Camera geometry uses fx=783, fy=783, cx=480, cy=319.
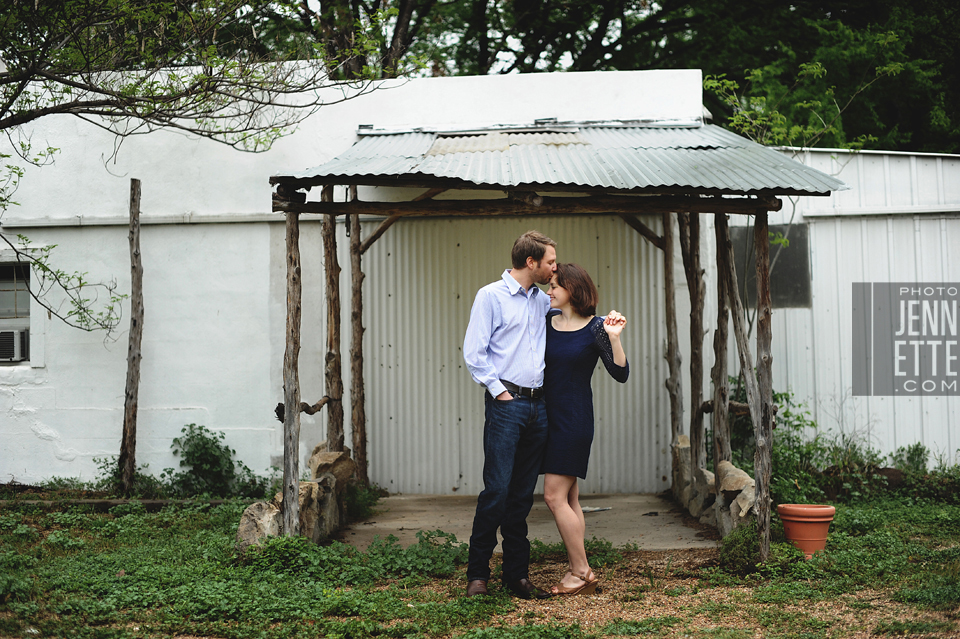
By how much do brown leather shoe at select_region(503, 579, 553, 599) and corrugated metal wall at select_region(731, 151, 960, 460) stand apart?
15.5 ft

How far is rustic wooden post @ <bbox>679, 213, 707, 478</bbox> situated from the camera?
24.8 feet

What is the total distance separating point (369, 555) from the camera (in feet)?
18.3

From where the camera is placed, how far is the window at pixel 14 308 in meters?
8.73

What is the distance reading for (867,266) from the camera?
8.40 meters

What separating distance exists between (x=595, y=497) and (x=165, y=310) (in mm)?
5074

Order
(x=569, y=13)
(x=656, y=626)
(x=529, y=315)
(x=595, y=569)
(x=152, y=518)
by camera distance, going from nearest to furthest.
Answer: (x=656, y=626)
(x=529, y=315)
(x=595, y=569)
(x=152, y=518)
(x=569, y=13)

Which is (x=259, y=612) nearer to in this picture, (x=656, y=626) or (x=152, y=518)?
(x=656, y=626)

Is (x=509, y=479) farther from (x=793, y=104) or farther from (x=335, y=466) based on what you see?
(x=793, y=104)

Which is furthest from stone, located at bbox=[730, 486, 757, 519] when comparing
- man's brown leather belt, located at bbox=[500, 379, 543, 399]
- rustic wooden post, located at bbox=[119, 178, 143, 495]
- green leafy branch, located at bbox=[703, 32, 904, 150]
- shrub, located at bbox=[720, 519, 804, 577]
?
rustic wooden post, located at bbox=[119, 178, 143, 495]

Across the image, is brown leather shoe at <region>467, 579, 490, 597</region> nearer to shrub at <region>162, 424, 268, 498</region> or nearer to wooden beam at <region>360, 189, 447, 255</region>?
wooden beam at <region>360, 189, 447, 255</region>

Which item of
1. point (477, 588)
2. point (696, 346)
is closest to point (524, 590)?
point (477, 588)

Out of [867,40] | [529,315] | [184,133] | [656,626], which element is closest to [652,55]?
[867,40]

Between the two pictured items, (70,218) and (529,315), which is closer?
(529,315)

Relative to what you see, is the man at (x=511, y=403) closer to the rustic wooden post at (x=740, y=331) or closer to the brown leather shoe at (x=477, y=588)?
the brown leather shoe at (x=477, y=588)
